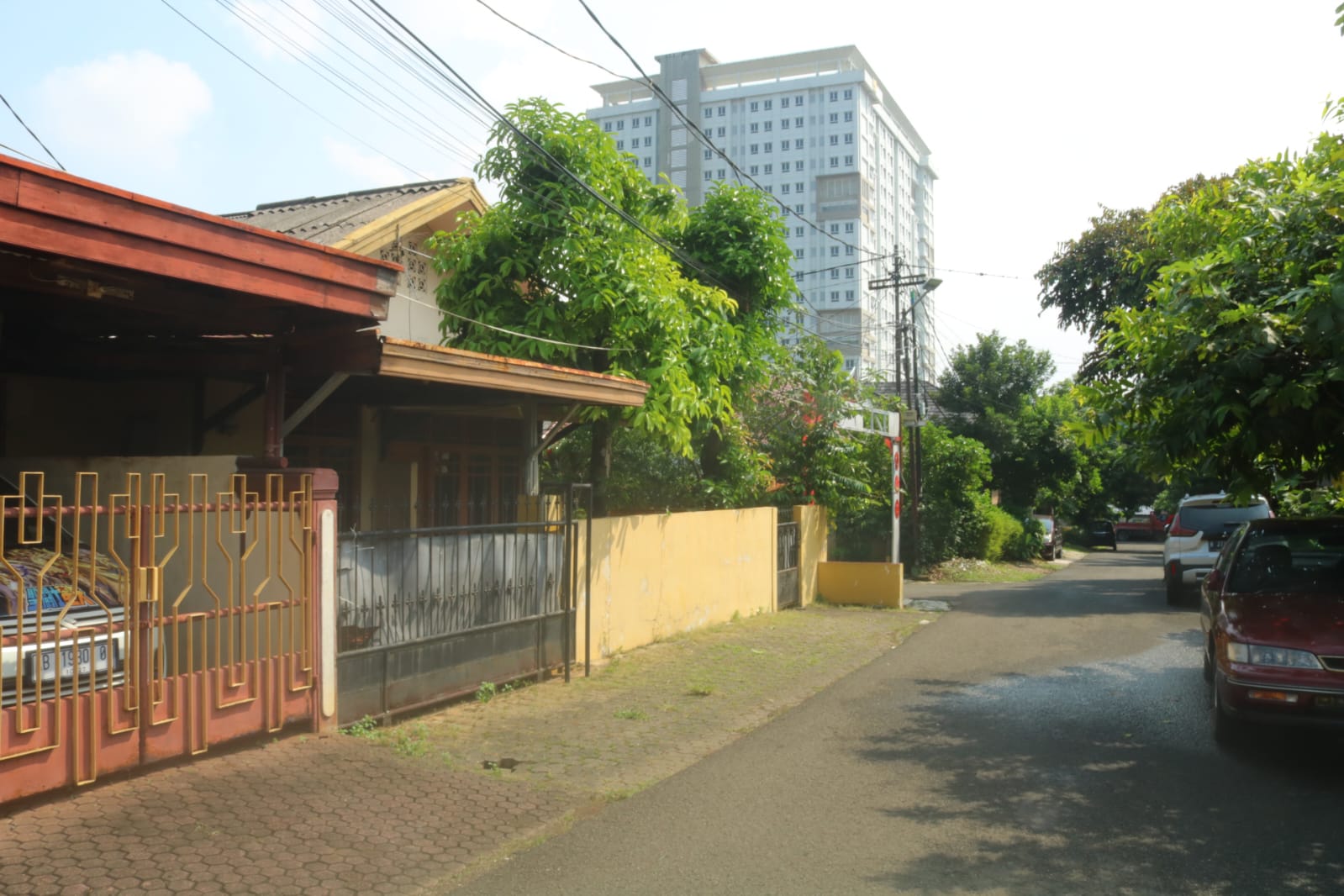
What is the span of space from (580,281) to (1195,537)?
1199 cm

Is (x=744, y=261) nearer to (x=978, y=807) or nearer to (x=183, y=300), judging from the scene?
(x=183, y=300)

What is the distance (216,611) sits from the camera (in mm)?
6578

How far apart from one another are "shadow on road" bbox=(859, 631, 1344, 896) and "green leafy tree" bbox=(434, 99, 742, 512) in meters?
5.09

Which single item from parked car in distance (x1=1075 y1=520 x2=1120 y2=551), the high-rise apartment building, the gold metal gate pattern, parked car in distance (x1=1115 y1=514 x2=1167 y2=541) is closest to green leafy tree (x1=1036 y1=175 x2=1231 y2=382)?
the gold metal gate pattern

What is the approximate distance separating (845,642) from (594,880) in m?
8.82

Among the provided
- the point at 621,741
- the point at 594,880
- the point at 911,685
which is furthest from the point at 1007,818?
the point at 911,685

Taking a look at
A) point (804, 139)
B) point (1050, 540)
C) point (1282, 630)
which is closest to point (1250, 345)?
point (1282, 630)

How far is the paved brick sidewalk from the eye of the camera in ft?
16.1

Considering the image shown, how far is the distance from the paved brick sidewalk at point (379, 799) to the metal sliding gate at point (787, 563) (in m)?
6.94

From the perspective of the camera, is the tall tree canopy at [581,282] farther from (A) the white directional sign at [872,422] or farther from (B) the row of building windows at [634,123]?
(B) the row of building windows at [634,123]

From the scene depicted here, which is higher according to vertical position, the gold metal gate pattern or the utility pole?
the utility pole

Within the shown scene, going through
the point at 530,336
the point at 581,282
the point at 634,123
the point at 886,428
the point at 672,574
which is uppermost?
the point at 634,123

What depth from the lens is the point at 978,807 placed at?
19.9 feet

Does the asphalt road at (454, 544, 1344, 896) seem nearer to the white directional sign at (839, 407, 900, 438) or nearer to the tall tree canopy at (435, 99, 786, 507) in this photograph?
the tall tree canopy at (435, 99, 786, 507)
